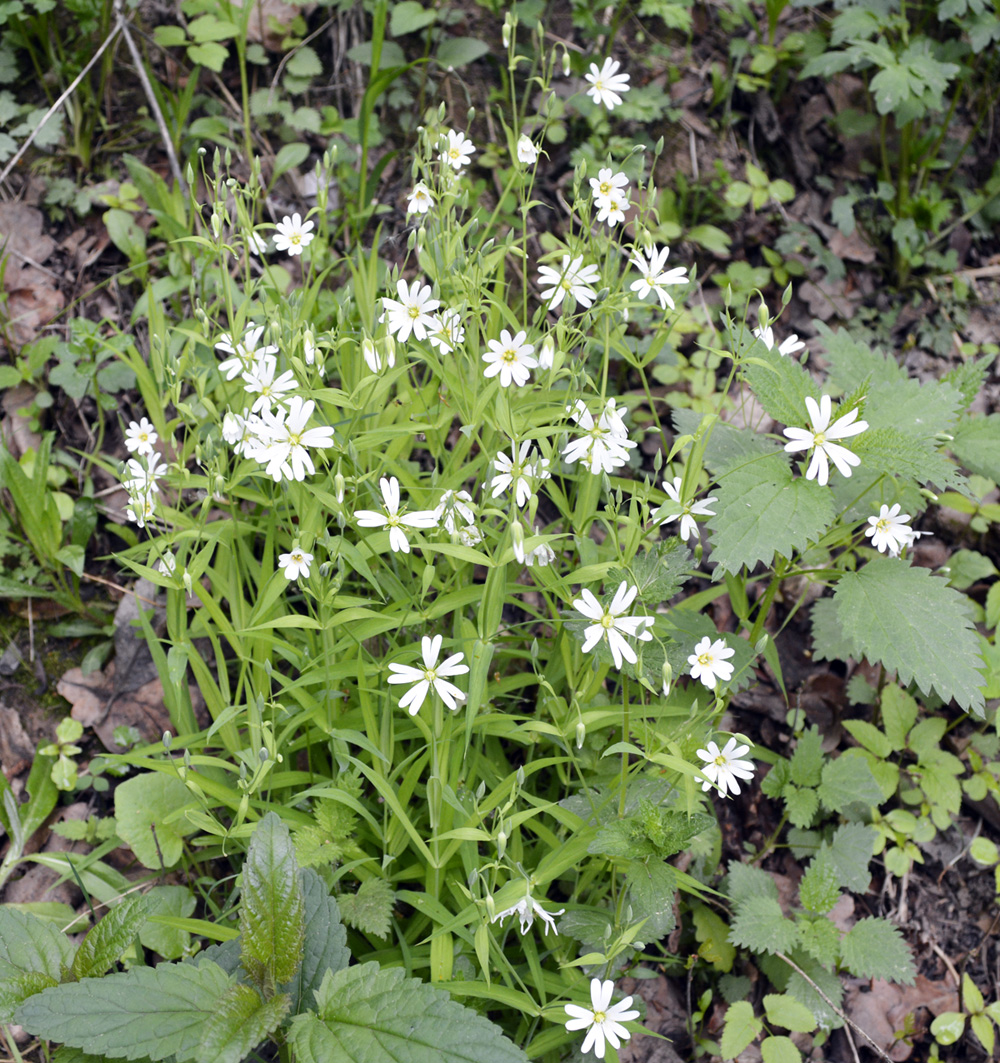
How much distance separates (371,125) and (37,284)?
153 centimetres

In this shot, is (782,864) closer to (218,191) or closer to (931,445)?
(931,445)

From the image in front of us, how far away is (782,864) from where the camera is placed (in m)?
2.72

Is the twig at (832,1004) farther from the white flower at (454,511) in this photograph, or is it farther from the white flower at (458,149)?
the white flower at (458,149)

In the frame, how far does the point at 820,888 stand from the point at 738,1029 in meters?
0.43

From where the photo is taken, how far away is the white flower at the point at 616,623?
1810 millimetres

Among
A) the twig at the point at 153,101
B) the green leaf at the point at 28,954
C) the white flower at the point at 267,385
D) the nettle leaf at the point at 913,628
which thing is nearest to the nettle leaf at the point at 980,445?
the nettle leaf at the point at 913,628

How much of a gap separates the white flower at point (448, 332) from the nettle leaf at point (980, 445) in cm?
157

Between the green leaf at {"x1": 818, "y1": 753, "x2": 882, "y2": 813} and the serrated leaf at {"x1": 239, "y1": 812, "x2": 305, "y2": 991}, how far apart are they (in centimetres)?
156

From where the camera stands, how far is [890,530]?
2221mm

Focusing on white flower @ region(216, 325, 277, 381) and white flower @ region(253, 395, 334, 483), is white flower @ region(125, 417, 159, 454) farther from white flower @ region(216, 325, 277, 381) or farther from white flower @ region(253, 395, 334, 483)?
white flower @ region(253, 395, 334, 483)

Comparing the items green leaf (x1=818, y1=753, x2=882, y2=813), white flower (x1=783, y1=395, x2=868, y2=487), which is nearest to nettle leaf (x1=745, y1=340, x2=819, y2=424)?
white flower (x1=783, y1=395, x2=868, y2=487)

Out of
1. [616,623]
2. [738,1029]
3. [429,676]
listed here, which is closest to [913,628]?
[616,623]

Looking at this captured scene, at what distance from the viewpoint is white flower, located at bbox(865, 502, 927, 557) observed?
86.7 inches

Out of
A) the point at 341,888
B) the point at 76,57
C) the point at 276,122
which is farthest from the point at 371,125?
the point at 341,888
